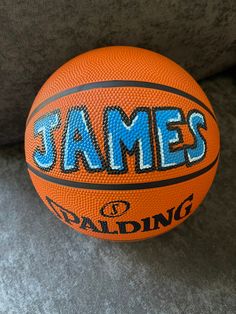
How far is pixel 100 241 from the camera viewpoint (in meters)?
1.14

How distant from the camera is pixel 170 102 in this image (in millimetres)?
759

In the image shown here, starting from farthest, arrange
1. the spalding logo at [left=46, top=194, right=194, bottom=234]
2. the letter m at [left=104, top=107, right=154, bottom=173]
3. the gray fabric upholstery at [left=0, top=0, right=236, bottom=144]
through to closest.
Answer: the gray fabric upholstery at [left=0, top=0, right=236, bottom=144], the spalding logo at [left=46, top=194, right=194, bottom=234], the letter m at [left=104, top=107, right=154, bottom=173]

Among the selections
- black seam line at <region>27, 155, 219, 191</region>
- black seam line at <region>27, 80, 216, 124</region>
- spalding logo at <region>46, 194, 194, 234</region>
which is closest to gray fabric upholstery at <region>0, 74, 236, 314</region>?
spalding logo at <region>46, 194, 194, 234</region>

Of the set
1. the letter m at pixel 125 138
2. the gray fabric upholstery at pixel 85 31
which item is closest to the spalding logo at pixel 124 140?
the letter m at pixel 125 138

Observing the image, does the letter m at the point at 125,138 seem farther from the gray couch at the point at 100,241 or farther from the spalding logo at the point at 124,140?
the gray couch at the point at 100,241

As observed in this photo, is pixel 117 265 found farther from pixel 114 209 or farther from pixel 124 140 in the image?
pixel 124 140

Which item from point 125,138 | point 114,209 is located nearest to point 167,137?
point 125,138

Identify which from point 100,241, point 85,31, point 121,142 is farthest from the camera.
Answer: point 100,241

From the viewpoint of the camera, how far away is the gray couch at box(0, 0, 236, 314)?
1.00 m

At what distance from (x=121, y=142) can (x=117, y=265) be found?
54 cm

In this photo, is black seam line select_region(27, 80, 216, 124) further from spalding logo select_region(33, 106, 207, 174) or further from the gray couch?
the gray couch

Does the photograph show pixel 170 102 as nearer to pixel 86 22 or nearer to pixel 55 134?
pixel 55 134

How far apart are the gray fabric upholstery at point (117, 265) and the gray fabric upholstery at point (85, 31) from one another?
0.43m

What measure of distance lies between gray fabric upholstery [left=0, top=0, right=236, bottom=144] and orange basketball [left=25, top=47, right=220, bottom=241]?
0.69ft
